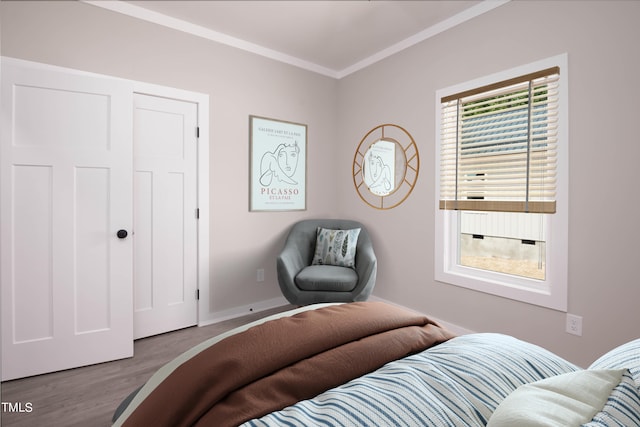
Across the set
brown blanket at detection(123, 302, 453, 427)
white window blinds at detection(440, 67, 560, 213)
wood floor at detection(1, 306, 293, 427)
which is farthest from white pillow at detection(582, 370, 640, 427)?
wood floor at detection(1, 306, 293, 427)

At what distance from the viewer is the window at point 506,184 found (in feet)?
6.82

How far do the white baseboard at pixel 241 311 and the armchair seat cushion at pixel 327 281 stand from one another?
2.43 feet

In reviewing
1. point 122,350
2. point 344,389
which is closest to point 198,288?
point 122,350

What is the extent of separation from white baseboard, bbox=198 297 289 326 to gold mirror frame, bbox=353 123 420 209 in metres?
1.50

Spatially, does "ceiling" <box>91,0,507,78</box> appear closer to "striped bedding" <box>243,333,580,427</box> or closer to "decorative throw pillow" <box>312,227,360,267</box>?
"decorative throw pillow" <box>312,227,360,267</box>

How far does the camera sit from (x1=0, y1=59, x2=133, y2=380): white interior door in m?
2.00

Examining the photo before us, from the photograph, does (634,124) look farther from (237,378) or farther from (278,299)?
(278,299)

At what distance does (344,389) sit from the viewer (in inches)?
25.6

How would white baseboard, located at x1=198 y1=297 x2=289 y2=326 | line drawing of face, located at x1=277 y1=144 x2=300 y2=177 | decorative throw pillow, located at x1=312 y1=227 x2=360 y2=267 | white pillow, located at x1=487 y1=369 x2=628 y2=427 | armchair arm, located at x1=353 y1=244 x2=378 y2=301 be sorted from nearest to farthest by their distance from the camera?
white pillow, located at x1=487 y1=369 x2=628 y2=427 → armchair arm, located at x1=353 y1=244 x2=378 y2=301 → white baseboard, located at x1=198 y1=297 x2=289 y2=326 → decorative throw pillow, located at x1=312 y1=227 x2=360 y2=267 → line drawing of face, located at x1=277 y1=144 x2=300 y2=177

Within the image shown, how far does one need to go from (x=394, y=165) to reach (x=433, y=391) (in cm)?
275

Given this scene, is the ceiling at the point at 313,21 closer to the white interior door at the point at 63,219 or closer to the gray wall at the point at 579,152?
the gray wall at the point at 579,152

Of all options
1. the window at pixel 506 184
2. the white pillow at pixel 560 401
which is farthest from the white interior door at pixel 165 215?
the white pillow at pixel 560 401

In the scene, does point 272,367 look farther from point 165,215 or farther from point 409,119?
point 409,119

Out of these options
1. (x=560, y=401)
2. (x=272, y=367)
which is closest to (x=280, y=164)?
(x=272, y=367)
